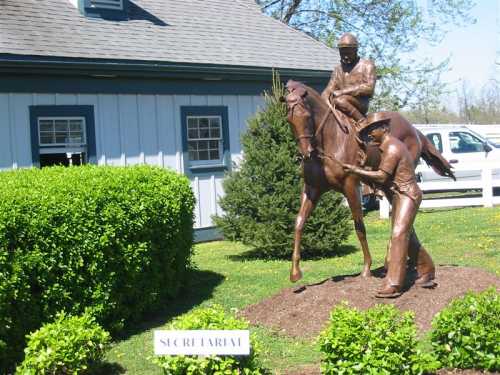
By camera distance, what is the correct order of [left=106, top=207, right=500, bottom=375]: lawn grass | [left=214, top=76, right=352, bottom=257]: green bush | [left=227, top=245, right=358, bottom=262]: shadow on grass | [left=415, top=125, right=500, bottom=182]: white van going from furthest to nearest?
[left=415, top=125, right=500, bottom=182]: white van < [left=227, top=245, right=358, bottom=262]: shadow on grass < [left=214, top=76, right=352, bottom=257]: green bush < [left=106, top=207, right=500, bottom=375]: lawn grass

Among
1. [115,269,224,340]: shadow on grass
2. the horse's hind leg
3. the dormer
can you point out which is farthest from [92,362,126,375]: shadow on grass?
the dormer

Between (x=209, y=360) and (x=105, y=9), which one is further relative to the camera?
(x=105, y=9)

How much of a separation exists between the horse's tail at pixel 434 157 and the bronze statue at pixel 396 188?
0.67 metres

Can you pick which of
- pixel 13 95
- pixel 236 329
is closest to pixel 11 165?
pixel 13 95

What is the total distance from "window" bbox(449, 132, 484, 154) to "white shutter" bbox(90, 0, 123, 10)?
37.5 ft

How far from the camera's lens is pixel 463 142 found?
73.8 ft

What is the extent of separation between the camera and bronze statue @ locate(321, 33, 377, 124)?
870 cm

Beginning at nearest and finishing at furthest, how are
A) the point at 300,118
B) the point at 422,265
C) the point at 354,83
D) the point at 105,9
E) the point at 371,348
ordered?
the point at 371,348 < the point at 300,118 < the point at 422,265 < the point at 354,83 < the point at 105,9

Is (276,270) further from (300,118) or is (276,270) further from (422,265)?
(300,118)

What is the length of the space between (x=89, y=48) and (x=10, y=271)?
7840 mm

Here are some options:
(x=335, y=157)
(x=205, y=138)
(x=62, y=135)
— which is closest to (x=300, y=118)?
(x=335, y=157)

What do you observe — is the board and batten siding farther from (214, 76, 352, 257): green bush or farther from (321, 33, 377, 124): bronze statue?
(321, 33, 377, 124): bronze statue

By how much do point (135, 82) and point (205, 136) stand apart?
2171 millimetres

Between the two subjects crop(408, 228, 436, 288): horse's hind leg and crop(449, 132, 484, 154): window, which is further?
crop(449, 132, 484, 154): window
